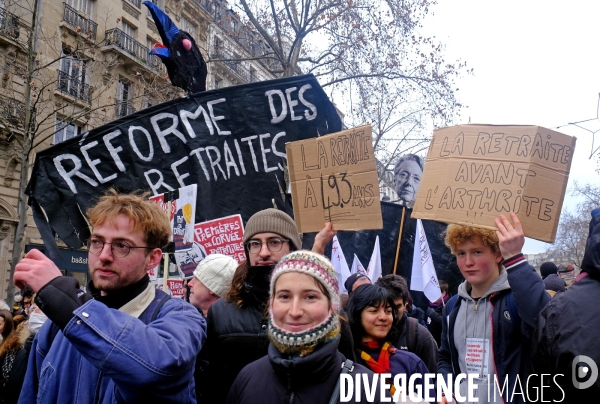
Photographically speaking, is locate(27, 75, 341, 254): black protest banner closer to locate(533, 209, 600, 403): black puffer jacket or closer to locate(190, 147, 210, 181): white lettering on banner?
locate(190, 147, 210, 181): white lettering on banner

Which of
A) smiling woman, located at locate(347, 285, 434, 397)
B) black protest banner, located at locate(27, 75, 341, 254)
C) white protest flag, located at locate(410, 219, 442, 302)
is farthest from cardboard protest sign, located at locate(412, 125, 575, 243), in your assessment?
white protest flag, located at locate(410, 219, 442, 302)

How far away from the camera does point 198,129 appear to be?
394cm

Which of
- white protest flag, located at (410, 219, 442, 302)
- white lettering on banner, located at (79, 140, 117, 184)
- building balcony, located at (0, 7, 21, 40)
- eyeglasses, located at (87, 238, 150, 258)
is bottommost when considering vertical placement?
white protest flag, located at (410, 219, 442, 302)

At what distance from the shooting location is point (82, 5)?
21000 millimetres

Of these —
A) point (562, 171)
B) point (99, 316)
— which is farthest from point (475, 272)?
point (99, 316)

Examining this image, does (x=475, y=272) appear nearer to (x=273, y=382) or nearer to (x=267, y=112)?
(x=273, y=382)

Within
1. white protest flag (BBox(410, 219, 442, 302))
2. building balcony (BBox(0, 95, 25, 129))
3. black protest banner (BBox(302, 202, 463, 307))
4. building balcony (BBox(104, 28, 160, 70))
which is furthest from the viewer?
building balcony (BBox(104, 28, 160, 70))

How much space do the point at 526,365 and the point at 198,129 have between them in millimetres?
2870

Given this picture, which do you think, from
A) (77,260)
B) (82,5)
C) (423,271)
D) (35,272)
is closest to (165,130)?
(35,272)

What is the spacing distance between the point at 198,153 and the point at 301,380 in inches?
98.3

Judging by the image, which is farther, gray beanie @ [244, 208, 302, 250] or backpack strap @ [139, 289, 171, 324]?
gray beanie @ [244, 208, 302, 250]

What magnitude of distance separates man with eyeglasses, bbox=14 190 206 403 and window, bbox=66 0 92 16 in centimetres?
2204

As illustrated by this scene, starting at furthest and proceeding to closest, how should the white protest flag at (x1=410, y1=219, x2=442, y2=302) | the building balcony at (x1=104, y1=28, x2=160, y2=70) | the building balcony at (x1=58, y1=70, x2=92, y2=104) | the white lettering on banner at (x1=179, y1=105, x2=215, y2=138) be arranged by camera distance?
the building balcony at (x1=104, y1=28, x2=160, y2=70) < the building balcony at (x1=58, y1=70, x2=92, y2=104) < the white protest flag at (x1=410, y1=219, x2=442, y2=302) < the white lettering on banner at (x1=179, y1=105, x2=215, y2=138)

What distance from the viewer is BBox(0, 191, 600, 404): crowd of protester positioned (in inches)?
59.2
